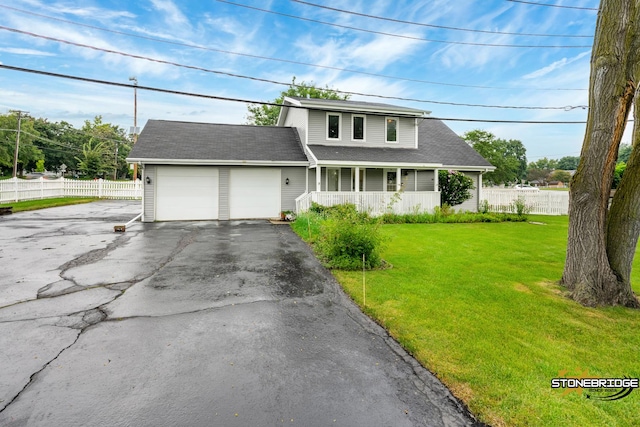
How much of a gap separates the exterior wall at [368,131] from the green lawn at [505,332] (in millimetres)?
10134

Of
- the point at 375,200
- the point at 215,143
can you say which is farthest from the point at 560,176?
the point at 215,143

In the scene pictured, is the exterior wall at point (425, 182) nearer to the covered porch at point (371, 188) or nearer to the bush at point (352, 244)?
the covered porch at point (371, 188)

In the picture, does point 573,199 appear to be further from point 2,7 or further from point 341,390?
point 2,7

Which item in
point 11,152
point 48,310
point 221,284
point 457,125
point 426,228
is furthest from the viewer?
point 11,152

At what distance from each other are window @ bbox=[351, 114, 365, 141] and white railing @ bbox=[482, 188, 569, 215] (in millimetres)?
8425

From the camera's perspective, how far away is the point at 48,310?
425 cm

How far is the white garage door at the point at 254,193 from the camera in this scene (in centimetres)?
1470

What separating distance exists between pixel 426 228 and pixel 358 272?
Result: 6.66 meters

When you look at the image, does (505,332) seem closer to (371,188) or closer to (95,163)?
(371,188)

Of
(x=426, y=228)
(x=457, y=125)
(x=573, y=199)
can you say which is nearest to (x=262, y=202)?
(x=426, y=228)

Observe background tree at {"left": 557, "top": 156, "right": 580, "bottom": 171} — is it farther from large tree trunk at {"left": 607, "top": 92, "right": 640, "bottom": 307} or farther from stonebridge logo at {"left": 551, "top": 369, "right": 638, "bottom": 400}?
stonebridge logo at {"left": 551, "top": 369, "right": 638, "bottom": 400}

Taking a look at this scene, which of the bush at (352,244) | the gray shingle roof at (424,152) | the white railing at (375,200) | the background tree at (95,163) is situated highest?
the background tree at (95,163)

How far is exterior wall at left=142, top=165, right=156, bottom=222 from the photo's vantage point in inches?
537

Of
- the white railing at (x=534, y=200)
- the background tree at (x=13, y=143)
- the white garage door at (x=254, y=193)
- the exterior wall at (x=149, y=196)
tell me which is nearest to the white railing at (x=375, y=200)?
the white garage door at (x=254, y=193)
